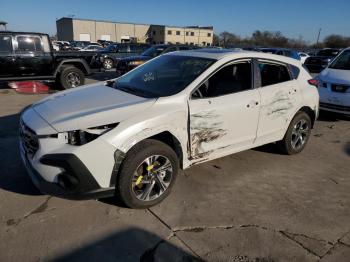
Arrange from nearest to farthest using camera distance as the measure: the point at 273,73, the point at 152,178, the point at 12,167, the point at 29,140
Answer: the point at 29,140 < the point at 152,178 < the point at 12,167 < the point at 273,73

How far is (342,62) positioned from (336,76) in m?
0.86

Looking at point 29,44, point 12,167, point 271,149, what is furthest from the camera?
point 29,44

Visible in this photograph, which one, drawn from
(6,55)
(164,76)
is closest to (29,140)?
(164,76)

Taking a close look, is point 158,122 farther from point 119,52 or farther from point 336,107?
point 119,52

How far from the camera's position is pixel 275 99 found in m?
4.63

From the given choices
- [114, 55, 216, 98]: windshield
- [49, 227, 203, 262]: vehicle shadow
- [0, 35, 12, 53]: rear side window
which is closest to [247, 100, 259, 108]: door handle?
[114, 55, 216, 98]: windshield

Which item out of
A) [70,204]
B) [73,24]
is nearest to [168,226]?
[70,204]

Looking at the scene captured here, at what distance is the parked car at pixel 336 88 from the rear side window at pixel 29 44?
8.30m

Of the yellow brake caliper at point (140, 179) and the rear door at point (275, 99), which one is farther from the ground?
the rear door at point (275, 99)

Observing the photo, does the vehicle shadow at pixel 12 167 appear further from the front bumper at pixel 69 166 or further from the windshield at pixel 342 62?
the windshield at pixel 342 62

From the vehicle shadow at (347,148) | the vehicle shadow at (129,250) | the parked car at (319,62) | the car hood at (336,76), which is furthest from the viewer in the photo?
the parked car at (319,62)

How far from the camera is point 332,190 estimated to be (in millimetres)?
4289

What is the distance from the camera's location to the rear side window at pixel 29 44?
33.0 ft

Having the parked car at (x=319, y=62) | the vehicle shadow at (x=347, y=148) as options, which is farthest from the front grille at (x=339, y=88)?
the parked car at (x=319, y=62)
